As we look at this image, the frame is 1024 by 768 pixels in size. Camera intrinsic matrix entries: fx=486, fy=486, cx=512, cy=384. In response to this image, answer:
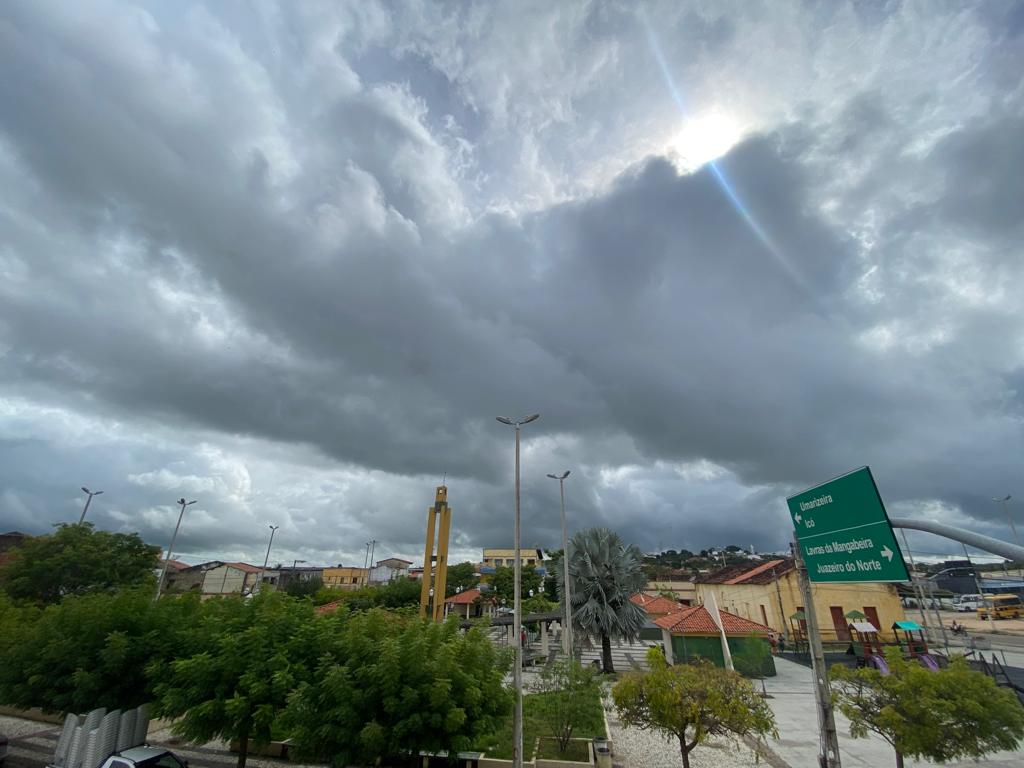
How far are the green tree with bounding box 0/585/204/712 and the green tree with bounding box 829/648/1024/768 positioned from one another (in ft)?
64.1

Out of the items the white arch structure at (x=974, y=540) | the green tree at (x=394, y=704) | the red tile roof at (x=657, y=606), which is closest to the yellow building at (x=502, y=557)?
the red tile roof at (x=657, y=606)

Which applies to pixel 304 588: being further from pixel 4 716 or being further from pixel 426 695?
→ pixel 426 695

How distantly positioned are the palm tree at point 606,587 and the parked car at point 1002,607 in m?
59.4

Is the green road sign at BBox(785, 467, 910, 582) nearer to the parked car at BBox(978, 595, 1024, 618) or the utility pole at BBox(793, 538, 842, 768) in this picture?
the utility pole at BBox(793, 538, 842, 768)

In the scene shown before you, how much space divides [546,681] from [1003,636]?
58.8 meters

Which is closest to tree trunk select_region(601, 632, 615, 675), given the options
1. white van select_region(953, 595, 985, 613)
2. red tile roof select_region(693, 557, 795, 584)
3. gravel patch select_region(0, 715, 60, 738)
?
red tile roof select_region(693, 557, 795, 584)

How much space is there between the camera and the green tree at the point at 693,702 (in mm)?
12672

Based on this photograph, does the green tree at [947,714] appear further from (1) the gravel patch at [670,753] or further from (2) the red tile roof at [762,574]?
(2) the red tile roof at [762,574]

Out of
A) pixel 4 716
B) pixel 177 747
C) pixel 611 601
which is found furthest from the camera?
pixel 611 601

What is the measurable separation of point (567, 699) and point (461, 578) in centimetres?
8101

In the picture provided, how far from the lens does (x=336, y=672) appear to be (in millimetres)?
11023

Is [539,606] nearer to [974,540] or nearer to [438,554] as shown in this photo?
[438,554]

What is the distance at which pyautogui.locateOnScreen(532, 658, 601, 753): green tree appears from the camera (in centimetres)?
1598

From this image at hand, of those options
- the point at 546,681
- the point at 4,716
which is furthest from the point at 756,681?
the point at 4,716
